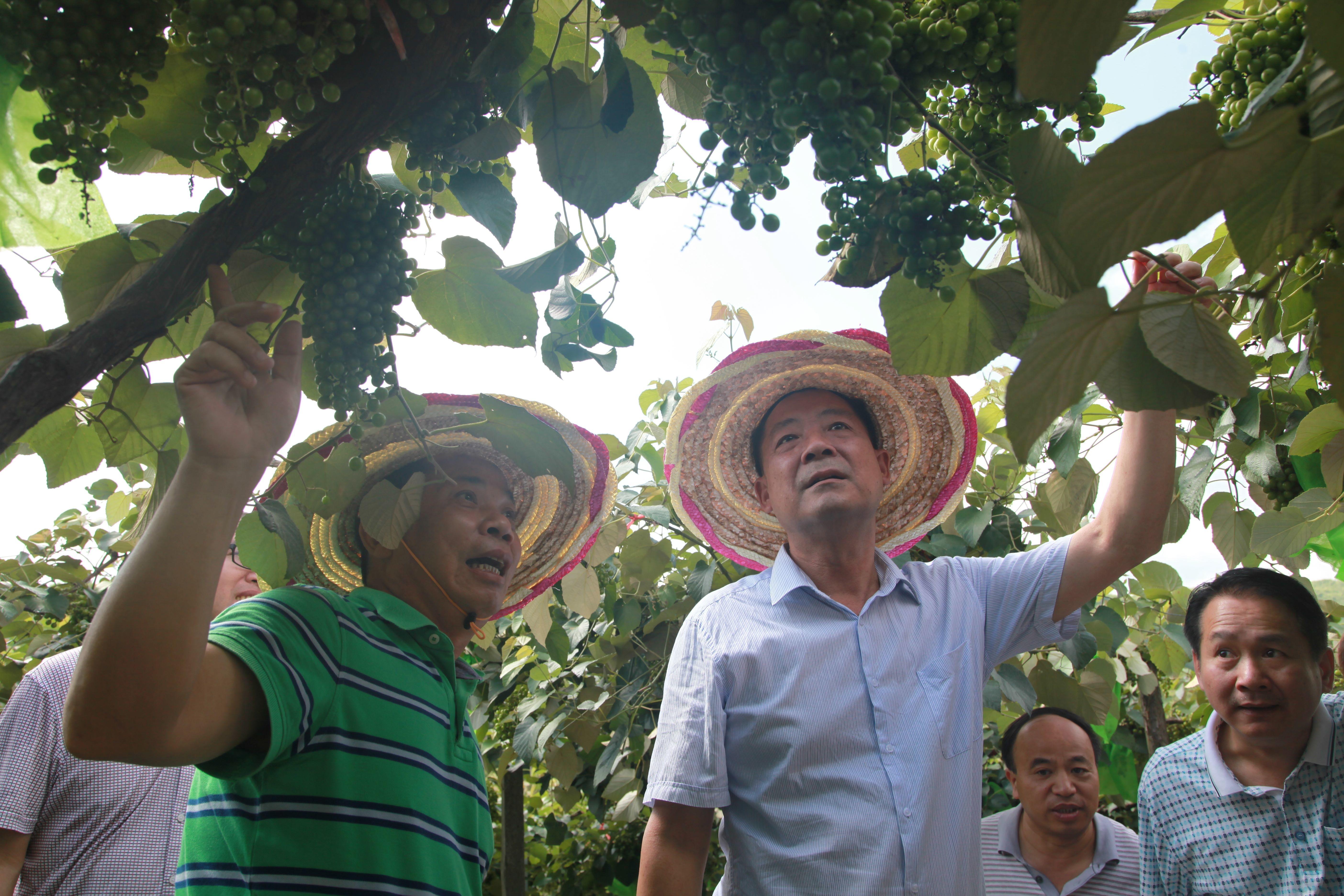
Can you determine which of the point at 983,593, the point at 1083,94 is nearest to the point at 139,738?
the point at 1083,94

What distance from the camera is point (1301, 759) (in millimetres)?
2070

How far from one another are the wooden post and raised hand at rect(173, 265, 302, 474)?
11.6ft

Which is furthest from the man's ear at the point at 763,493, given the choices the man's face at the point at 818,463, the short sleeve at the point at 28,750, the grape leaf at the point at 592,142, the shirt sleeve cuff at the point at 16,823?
the shirt sleeve cuff at the point at 16,823

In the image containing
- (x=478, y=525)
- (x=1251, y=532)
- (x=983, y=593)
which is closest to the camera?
(x=478, y=525)

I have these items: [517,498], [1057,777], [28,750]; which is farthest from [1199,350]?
[1057,777]

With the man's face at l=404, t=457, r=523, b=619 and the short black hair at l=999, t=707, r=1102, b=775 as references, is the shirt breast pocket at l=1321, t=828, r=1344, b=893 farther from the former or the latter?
the man's face at l=404, t=457, r=523, b=619

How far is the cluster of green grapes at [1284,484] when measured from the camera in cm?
179

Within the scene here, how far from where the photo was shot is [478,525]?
1.68 meters

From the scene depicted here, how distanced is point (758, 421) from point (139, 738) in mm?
1666

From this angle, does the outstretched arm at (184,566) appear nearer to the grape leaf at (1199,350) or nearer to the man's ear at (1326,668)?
the grape leaf at (1199,350)

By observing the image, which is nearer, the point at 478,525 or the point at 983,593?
the point at 478,525

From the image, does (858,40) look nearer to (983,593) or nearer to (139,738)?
(139,738)

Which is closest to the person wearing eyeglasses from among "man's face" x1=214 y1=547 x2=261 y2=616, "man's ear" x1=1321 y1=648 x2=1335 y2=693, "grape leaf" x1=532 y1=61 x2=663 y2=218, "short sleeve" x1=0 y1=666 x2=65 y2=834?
"short sleeve" x1=0 y1=666 x2=65 y2=834

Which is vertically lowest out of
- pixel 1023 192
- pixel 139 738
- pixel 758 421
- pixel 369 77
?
pixel 139 738
